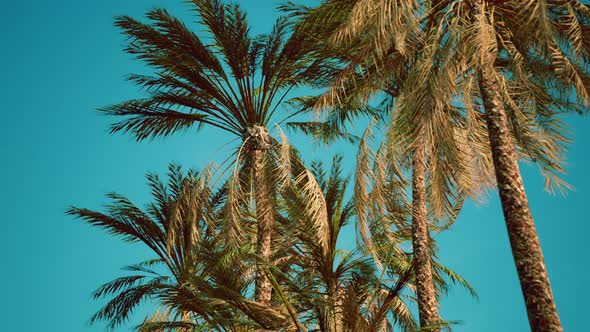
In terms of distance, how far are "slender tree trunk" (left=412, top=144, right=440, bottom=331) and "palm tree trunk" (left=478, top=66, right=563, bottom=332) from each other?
1.95 metres

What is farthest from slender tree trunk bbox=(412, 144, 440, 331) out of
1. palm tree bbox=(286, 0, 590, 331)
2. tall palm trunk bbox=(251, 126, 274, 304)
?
tall palm trunk bbox=(251, 126, 274, 304)

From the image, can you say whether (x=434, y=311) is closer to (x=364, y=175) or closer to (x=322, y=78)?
(x=364, y=175)

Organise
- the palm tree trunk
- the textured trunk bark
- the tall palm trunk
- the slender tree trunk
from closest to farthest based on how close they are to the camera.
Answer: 1. the palm tree trunk
2. the slender tree trunk
3. the tall palm trunk
4. the textured trunk bark

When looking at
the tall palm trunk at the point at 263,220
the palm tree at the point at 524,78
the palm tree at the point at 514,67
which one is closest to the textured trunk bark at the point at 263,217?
the tall palm trunk at the point at 263,220

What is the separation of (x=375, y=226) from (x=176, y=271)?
6037 mm

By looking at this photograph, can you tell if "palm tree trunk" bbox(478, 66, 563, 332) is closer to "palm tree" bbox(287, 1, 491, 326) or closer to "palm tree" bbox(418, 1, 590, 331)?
"palm tree" bbox(418, 1, 590, 331)

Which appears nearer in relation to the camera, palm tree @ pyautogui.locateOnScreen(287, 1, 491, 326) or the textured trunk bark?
palm tree @ pyautogui.locateOnScreen(287, 1, 491, 326)

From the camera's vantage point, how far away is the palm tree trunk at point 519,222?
7.62 m

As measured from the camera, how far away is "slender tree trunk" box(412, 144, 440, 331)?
1140cm

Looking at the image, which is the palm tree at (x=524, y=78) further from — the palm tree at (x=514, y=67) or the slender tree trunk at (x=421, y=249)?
the slender tree trunk at (x=421, y=249)

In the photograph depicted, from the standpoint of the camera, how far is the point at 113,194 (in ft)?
50.4

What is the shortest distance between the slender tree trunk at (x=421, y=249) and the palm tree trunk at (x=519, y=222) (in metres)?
1.95

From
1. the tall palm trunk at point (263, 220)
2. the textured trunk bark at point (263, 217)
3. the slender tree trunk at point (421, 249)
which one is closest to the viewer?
the slender tree trunk at point (421, 249)

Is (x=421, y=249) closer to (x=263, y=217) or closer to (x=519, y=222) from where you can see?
(x=263, y=217)
